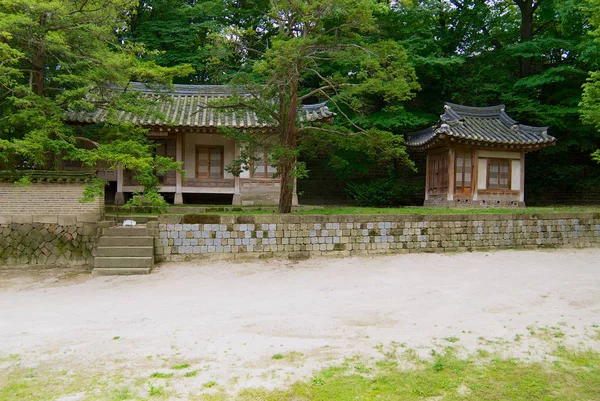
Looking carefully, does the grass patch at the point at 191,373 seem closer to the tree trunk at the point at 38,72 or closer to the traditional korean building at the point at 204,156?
the tree trunk at the point at 38,72

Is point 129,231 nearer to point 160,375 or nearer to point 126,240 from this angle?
point 126,240

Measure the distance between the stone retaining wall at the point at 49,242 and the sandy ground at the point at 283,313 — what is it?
22.8 inches

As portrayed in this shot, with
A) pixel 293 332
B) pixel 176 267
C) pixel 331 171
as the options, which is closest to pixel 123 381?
pixel 293 332

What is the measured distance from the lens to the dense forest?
992cm

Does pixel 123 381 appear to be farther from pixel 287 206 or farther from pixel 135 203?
pixel 287 206

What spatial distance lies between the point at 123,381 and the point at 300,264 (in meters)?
6.29

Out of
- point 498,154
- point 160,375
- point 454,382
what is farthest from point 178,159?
point 454,382

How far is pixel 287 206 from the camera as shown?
1174 centimetres

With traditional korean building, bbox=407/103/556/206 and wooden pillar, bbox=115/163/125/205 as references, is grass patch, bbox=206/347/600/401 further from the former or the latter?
wooden pillar, bbox=115/163/125/205

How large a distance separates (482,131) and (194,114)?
36.7 ft

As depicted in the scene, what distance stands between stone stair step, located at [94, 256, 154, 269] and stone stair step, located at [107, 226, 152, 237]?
29.7 inches

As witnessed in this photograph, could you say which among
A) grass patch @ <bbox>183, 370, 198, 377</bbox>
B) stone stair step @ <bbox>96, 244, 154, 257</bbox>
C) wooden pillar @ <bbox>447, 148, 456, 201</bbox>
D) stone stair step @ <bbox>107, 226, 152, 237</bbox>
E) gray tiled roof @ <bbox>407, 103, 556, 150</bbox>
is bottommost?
grass patch @ <bbox>183, 370, 198, 377</bbox>

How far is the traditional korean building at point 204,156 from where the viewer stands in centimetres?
1530

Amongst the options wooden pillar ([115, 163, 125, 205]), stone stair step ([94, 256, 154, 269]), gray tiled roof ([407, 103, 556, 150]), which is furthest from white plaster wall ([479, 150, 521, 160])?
wooden pillar ([115, 163, 125, 205])
